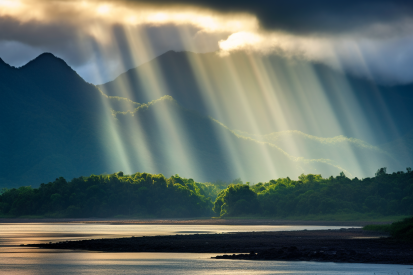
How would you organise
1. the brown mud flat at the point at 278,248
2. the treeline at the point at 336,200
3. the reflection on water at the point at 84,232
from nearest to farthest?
the brown mud flat at the point at 278,248
the reflection on water at the point at 84,232
the treeline at the point at 336,200

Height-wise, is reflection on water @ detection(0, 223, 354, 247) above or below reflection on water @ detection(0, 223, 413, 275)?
above

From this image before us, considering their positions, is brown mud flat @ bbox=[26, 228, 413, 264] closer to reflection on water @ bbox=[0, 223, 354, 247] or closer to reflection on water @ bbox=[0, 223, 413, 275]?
reflection on water @ bbox=[0, 223, 413, 275]

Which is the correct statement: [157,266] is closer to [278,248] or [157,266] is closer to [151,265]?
[151,265]

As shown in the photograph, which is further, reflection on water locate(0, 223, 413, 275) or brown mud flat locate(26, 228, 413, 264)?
brown mud flat locate(26, 228, 413, 264)

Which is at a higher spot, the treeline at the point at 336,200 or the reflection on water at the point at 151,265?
the treeline at the point at 336,200

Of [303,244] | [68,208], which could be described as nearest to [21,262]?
[303,244]

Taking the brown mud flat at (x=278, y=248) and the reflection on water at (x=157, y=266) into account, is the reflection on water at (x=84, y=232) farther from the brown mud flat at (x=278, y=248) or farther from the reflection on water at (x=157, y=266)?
the reflection on water at (x=157, y=266)

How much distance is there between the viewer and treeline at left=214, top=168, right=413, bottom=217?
173 meters

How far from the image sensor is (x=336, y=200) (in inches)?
7052

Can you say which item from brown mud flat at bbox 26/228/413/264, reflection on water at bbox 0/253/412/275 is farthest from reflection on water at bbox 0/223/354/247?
reflection on water at bbox 0/253/412/275

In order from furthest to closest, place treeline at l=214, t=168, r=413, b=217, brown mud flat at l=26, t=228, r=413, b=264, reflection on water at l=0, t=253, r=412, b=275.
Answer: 1. treeline at l=214, t=168, r=413, b=217
2. brown mud flat at l=26, t=228, r=413, b=264
3. reflection on water at l=0, t=253, r=412, b=275

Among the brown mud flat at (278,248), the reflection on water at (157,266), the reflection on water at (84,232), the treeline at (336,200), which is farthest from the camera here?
the treeline at (336,200)

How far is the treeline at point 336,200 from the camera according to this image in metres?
173

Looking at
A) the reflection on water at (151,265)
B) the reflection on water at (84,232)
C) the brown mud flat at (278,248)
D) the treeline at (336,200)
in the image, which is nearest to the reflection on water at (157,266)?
the reflection on water at (151,265)
